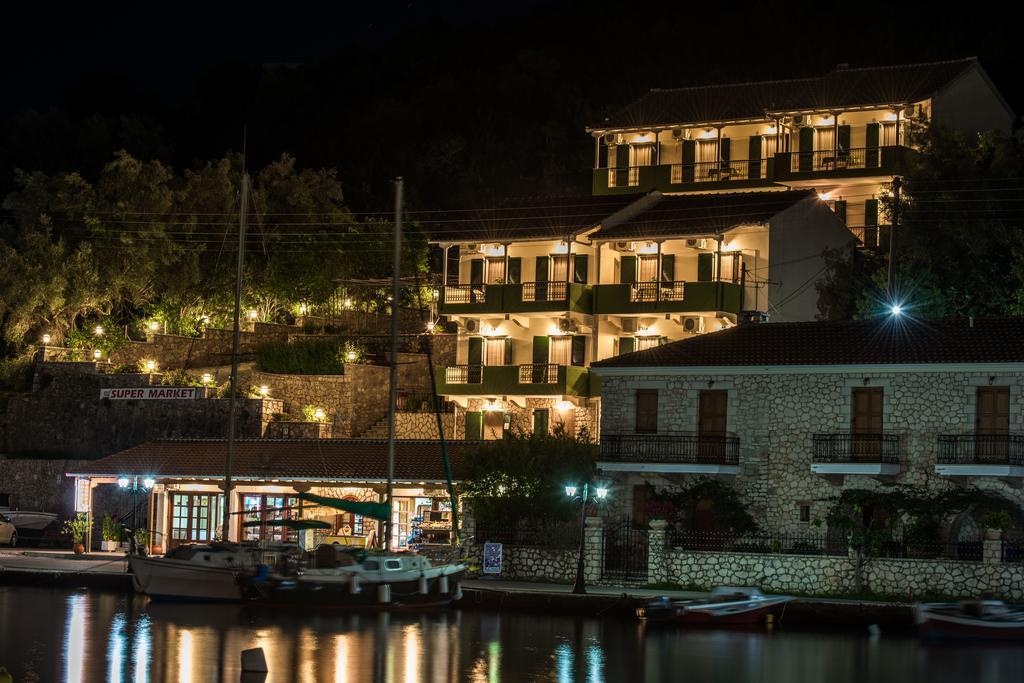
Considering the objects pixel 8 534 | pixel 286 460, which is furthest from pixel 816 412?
pixel 8 534

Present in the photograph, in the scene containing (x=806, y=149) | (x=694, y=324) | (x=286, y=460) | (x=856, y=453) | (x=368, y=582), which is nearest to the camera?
(x=368, y=582)

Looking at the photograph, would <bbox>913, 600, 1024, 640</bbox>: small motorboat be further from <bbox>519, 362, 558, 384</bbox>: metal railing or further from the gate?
<bbox>519, 362, 558, 384</bbox>: metal railing

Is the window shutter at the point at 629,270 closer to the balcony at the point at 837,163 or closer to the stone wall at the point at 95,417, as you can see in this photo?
the balcony at the point at 837,163

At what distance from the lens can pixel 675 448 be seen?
45.3m

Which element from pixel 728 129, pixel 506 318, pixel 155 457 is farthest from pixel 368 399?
pixel 728 129

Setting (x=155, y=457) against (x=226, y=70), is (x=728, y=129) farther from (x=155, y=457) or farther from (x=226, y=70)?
(x=226, y=70)

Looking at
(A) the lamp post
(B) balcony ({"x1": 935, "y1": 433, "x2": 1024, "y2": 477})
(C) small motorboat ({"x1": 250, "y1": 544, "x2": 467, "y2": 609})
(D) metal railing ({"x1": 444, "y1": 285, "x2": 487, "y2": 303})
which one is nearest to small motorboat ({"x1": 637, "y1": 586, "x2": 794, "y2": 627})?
(A) the lamp post

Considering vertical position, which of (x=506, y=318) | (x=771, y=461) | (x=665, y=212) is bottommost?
(x=771, y=461)

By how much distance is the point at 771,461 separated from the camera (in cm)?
4456

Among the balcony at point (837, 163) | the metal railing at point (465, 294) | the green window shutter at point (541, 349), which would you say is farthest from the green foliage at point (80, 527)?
the balcony at point (837, 163)

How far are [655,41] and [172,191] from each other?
42463 millimetres

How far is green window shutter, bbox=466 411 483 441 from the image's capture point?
196ft

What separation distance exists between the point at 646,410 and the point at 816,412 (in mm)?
4890

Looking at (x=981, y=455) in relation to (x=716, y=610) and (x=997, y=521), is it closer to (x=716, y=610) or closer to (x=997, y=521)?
(x=997, y=521)
